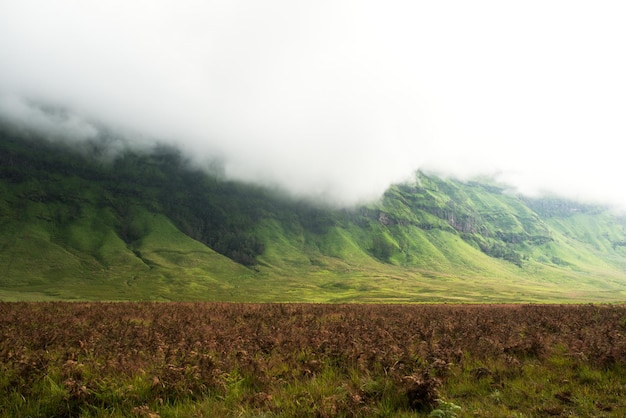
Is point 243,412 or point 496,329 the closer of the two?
point 243,412

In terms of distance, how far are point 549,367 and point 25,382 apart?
12524 mm

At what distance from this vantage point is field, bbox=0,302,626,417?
6762 millimetres

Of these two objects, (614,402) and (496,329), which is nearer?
(614,402)

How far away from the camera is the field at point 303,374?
6762 millimetres

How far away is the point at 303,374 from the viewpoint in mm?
9008

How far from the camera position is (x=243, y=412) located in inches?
259

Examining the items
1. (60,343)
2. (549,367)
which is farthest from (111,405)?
(549,367)

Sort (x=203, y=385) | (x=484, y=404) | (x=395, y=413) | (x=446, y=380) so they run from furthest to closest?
(x=446, y=380) < (x=203, y=385) < (x=484, y=404) < (x=395, y=413)

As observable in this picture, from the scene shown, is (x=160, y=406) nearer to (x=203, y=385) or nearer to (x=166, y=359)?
(x=203, y=385)

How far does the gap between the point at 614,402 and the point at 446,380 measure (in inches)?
120

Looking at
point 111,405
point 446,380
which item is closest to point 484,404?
point 446,380

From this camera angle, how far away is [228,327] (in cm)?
1498

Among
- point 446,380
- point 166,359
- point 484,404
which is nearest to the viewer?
point 484,404

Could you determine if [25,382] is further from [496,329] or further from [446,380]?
[496,329]
